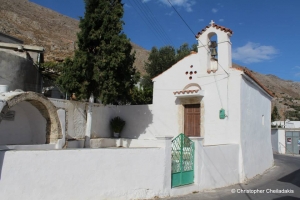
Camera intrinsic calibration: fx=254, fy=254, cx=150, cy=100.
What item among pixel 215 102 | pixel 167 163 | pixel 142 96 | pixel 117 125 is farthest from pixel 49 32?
pixel 167 163

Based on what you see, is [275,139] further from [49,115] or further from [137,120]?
[49,115]

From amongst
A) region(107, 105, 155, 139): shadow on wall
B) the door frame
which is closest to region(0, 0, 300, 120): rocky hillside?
region(107, 105, 155, 139): shadow on wall

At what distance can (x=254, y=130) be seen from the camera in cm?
1257

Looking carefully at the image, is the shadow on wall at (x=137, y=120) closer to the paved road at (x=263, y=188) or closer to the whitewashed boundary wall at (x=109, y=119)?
the whitewashed boundary wall at (x=109, y=119)

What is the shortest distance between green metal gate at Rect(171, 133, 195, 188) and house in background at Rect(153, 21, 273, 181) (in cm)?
339

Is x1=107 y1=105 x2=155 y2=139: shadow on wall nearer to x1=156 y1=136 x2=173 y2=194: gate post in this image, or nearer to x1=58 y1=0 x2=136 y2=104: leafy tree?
x1=58 y1=0 x2=136 y2=104: leafy tree

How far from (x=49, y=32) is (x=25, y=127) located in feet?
141

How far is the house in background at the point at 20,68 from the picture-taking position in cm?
1144

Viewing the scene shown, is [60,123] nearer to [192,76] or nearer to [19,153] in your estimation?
[19,153]

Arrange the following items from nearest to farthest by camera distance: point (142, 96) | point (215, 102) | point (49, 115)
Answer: point (49, 115) < point (215, 102) < point (142, 96)

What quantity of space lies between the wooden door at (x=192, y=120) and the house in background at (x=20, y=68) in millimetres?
8047

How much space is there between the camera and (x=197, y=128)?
12.1 metres

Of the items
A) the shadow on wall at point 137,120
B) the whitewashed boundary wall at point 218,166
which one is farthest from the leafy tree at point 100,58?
the whitewashed boundary wall at point 218,166

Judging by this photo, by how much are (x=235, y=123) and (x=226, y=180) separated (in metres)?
2.43
